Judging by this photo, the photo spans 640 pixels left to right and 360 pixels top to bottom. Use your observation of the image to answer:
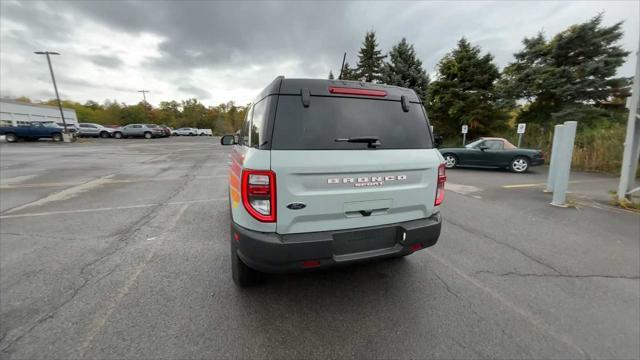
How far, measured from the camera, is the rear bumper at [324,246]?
6.38 feet

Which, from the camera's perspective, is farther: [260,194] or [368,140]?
[368,140]

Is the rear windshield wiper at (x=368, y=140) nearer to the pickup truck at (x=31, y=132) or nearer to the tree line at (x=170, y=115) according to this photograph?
the pickup truck at (x=31, y=132)

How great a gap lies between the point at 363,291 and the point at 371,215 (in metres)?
0.96

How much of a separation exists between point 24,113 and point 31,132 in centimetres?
3015

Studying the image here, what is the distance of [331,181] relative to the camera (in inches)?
80.4

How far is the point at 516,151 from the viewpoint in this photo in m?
10.9

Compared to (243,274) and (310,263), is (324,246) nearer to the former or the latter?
(310,263)

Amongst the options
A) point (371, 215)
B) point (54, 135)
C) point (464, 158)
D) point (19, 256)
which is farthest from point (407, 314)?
point (54, 135)

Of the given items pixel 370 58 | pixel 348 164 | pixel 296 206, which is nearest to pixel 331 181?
pixel 348 164

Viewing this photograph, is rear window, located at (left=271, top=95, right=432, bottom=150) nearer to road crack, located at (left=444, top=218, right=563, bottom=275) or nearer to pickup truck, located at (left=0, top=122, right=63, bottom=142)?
road crack, located at (left=444, top=218, right=563, bottom=275)

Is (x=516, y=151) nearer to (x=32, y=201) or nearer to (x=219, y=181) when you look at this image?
(x=219, y=181)

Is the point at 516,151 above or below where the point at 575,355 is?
above

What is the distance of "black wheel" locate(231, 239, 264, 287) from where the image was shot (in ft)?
8.17

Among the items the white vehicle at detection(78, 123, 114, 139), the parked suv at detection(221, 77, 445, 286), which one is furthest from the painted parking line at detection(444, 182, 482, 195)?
the white vehicle at detection(78, 123, 114, 139)
